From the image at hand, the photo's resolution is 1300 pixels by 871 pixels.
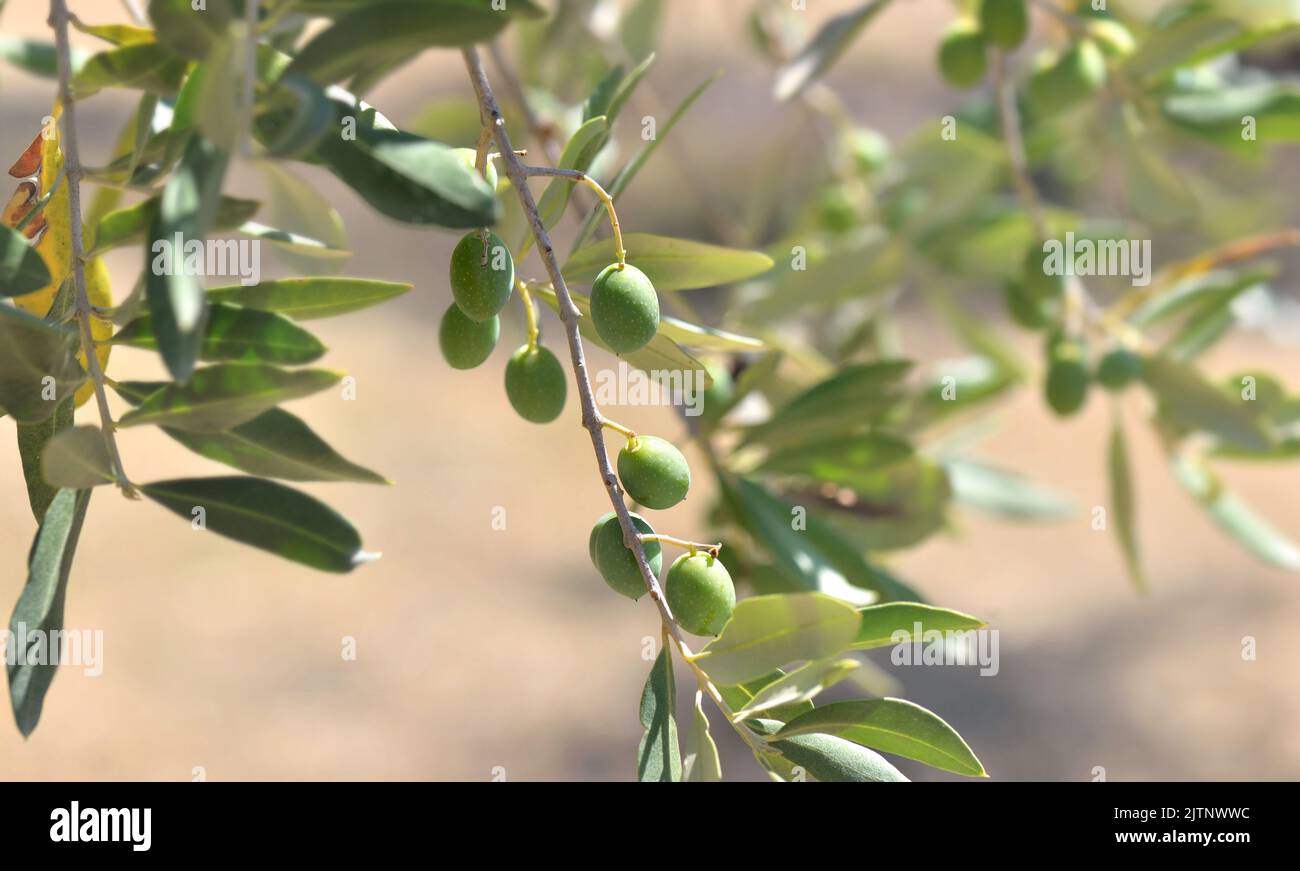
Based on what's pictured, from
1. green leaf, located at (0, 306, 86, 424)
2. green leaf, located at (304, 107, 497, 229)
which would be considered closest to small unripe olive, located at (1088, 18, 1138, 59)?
green leaf, located at (304, 107, 497, 229)

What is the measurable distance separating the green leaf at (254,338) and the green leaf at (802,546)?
0.41 metres

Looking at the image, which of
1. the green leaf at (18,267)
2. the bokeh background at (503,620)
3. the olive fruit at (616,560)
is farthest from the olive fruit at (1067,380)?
the bokeh background at (503,620)

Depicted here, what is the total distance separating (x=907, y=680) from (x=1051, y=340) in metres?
2.40

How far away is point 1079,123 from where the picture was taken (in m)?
1.47

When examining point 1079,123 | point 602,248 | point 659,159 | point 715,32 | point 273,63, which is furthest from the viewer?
point 715,32

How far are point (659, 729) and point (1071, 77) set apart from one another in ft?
2.77

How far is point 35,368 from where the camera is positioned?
23.4 inches

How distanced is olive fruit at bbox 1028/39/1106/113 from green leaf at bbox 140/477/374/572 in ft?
2.88

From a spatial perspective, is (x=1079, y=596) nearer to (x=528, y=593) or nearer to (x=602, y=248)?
(x=528, y=593)

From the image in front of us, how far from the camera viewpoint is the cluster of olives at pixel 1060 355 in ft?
4.20

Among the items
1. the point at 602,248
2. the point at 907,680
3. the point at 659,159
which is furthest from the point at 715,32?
the point at 602,248

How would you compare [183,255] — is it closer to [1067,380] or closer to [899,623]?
[899,623]

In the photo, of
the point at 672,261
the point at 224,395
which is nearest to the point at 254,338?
the point at 224,395

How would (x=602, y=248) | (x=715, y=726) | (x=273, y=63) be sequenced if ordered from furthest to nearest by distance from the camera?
(x=715, y=726) → (x=602, y=248) → (x=273, y=63)
